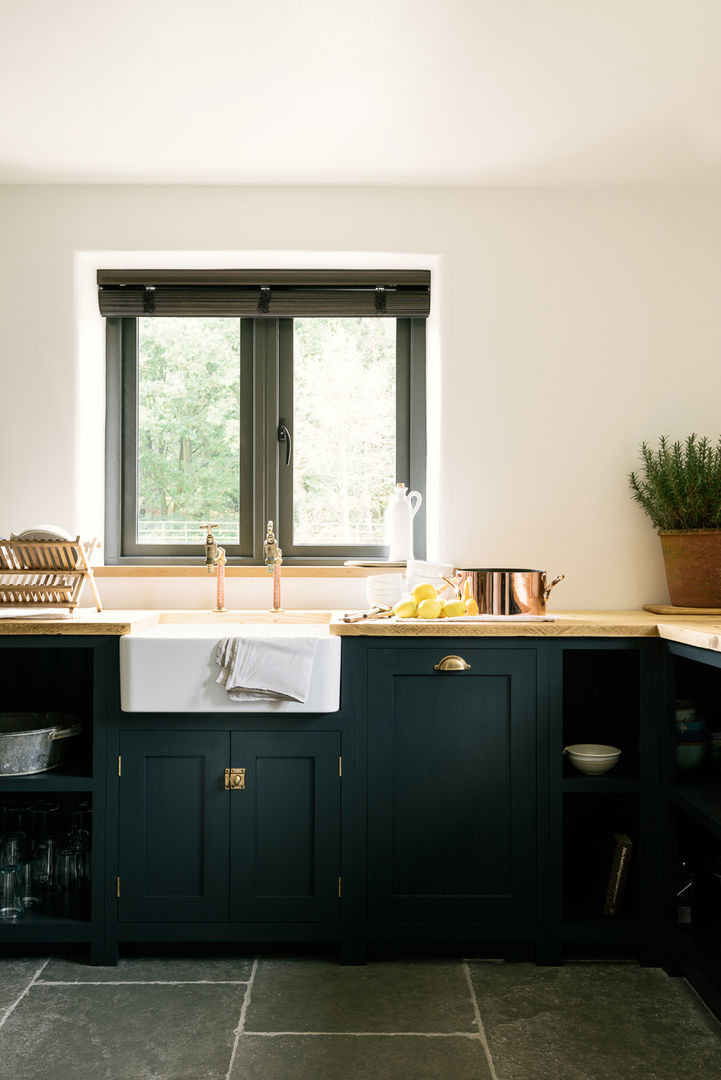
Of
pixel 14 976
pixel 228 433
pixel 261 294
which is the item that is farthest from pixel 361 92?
pixel 14 976

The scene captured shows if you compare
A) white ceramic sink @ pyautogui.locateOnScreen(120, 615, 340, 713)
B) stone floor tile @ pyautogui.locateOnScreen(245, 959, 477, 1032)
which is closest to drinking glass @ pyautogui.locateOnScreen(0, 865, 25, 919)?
white ceramic sink @ pyautogui.locateOnScreen(120, 615, 340, 713)

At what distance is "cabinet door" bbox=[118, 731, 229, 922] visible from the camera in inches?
100

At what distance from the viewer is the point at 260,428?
3.40 m

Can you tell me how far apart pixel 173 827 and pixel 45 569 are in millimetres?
872

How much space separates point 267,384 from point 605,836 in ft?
6.54

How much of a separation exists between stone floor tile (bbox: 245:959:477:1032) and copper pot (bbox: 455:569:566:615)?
3.32 ft

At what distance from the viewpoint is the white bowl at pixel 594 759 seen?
2639 millimetres

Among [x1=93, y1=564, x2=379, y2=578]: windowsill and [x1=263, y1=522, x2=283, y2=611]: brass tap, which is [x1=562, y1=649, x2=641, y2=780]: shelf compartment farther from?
[x1=263, y1=522, x2=283, y2=611]: brass tap

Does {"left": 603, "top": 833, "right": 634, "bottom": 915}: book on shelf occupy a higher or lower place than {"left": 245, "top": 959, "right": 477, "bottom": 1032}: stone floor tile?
higher

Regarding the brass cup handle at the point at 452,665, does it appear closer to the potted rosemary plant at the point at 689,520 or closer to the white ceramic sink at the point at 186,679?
the white ceramic sink at the point at 186,679

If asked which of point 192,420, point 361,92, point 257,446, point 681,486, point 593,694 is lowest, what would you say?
point 593,694

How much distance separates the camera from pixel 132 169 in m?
3.04

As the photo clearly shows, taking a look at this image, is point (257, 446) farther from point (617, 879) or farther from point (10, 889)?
point (617, 879)

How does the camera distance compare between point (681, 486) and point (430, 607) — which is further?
point (681, 486)
